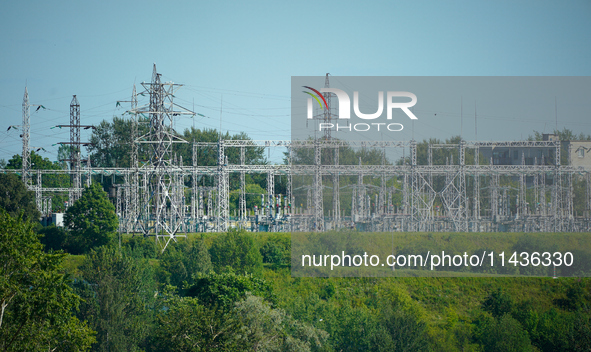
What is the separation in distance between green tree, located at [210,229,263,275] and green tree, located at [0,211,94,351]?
56.8 feet

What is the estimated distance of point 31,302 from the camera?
57.9 feet

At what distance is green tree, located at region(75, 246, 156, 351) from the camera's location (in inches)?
1006

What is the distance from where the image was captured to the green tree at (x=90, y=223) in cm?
3997

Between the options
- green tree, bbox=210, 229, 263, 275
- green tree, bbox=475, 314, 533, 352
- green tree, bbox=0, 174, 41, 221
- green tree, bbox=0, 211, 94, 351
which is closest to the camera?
green tree, bbox=0, 211, 94, 351

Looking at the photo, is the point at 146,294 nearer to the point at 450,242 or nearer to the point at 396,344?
the point at 396,344

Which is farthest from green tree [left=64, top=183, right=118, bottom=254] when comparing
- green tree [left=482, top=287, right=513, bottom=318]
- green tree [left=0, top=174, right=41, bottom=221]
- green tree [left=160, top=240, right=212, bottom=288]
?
green tree [left=482, top=287, right=513, bottom=318]

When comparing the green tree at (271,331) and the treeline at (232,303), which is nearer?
the treeline at (232,303)

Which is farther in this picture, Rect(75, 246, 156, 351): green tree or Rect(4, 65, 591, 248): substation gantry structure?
Rect(4, 65, 591, 248): substation gantry structure

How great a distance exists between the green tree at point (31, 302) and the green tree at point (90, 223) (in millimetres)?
21737

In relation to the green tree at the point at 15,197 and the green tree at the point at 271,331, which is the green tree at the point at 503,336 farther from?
the green tree at the point at 15,197

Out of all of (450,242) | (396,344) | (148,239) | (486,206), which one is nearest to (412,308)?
(396,344)

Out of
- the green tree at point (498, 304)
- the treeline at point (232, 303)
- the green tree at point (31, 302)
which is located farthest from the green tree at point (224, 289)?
the green tree at point (498, 304)

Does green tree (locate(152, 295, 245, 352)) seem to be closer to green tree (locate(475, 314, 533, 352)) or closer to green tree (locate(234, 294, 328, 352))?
green tree (locate(234, 294, 328, 352))

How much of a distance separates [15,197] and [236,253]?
19.8 m
